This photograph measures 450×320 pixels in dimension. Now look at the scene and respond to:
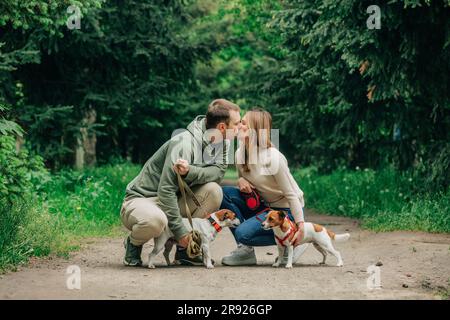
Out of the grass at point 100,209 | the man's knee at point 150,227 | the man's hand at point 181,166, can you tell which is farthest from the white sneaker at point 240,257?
the grass at point 100,209

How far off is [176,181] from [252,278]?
1348 mm

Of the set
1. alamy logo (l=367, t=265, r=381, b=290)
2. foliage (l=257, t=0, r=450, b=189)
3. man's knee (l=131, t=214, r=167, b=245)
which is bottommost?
alamy logo (l=367, t=265, r=381, b=290)

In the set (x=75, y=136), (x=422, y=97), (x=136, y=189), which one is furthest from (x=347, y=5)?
(x=75, y=136)

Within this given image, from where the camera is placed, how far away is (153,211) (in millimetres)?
7898

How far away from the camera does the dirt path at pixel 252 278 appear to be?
649cm

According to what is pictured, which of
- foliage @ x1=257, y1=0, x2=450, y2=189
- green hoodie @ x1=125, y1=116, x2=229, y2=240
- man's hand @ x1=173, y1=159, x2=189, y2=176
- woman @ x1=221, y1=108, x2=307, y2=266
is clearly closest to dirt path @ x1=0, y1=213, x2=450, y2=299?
woman @ x1=221, y1=108, x2=307, y2=266

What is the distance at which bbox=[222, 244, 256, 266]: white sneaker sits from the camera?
28.1 ft

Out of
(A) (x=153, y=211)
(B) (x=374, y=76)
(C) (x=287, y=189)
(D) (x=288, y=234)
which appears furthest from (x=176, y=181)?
(B) (x=374, y=76)

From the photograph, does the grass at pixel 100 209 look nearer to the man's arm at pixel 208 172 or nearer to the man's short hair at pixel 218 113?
the man's arm at pixel 208 172

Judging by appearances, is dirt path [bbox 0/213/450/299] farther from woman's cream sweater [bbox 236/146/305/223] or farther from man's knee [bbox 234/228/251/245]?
woman's cream sweater [bbox 236/146/305/223]

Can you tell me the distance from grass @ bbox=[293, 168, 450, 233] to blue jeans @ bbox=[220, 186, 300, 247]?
3.64 metres

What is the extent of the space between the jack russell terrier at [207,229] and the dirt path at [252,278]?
0.17 meters
